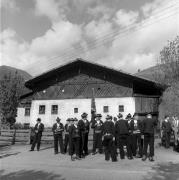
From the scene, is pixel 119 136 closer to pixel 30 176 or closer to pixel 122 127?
pixel 122 127

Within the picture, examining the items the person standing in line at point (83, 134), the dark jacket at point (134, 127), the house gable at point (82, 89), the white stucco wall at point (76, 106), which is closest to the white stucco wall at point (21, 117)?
the white stucco wall at point (76, 106)

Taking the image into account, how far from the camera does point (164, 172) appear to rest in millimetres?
9516

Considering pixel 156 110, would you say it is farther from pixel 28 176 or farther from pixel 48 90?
pixel 28 176

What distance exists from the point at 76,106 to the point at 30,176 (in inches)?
1001

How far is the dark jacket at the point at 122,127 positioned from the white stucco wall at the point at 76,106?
20.1m

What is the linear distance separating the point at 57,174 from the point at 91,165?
2.06 metres

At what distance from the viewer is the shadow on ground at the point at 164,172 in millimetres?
8656

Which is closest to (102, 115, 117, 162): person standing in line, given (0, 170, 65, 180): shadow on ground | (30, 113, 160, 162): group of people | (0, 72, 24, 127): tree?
(30, 113, 160, 162): group of people

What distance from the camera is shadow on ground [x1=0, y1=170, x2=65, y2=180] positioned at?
8.75 m

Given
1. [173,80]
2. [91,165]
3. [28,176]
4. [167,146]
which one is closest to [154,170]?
[91,165]

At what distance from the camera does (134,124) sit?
1335 centimetres

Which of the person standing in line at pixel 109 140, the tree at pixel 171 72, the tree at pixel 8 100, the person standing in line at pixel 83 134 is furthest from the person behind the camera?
the tree at pixel 8 100

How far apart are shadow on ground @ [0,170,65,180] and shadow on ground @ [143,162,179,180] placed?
2828mm

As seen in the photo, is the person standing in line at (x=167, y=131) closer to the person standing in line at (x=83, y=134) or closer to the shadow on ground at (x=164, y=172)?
the person standing in line at (x=83, y=134)
